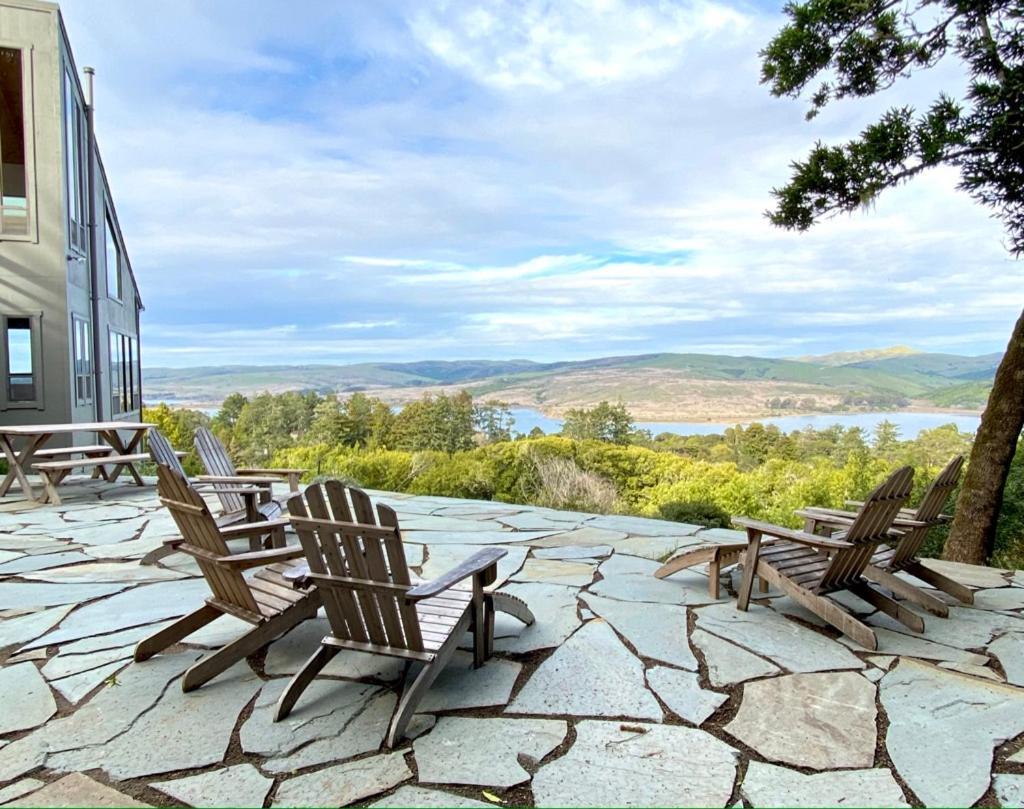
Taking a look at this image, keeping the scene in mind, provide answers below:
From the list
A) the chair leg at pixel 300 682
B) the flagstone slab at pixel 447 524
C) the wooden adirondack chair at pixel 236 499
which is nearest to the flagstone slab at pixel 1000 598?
the flagstone slab at pixel 447 524

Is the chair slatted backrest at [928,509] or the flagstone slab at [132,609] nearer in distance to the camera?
the flagstone slab at [132,609]

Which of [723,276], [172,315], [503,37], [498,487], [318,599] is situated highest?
[503,37]

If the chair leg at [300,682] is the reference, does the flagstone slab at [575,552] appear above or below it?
below

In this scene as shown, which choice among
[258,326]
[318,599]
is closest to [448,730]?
[318,599]

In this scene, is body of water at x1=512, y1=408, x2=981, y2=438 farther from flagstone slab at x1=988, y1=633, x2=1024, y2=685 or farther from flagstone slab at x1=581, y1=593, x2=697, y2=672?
flagstone slab at x1=581, y1=593, x2=697, y2=672

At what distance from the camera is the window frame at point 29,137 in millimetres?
10203

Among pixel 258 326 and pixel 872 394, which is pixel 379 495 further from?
pixel 258 326

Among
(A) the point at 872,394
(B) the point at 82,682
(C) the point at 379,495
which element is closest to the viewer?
(B) the point at 82,682

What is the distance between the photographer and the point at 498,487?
34.9 feet

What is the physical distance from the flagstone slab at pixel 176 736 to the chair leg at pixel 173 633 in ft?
1.09

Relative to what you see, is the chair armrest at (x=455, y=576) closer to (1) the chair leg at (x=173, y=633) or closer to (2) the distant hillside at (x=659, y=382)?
(1) the chair leg at (x=173, y=633)

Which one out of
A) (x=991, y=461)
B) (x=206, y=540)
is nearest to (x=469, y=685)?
(x=206, y=540)

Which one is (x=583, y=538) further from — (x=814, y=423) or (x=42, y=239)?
(x=42, y=239)

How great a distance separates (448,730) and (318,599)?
0.91 metres
